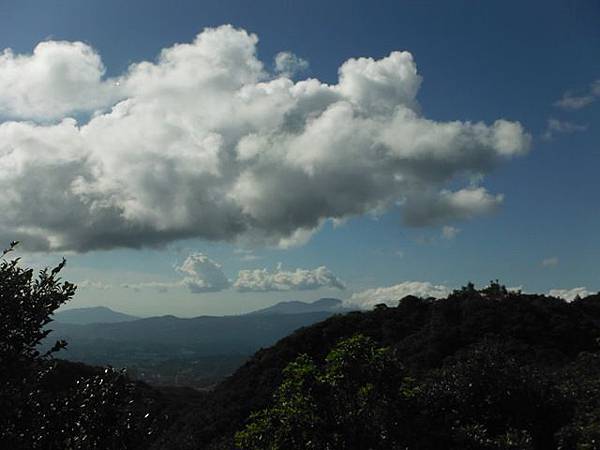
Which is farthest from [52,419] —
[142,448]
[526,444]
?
[526,444]

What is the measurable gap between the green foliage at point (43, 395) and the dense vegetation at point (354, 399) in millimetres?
20

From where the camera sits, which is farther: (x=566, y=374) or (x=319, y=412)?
(x=566, y=374)

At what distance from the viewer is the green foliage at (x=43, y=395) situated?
895cm

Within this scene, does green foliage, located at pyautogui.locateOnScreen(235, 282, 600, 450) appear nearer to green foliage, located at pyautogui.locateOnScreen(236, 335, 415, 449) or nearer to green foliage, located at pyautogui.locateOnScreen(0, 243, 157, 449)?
green foliage, located at pyautogui.locateOnScreen(236, 335, 415, 449)

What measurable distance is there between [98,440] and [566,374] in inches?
1007

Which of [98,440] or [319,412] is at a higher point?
[98,440]

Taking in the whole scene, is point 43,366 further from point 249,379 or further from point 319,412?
point 249,379

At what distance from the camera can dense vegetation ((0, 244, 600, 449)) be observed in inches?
371

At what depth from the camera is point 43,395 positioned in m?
9.80

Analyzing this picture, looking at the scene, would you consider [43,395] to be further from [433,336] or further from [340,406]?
[433,336]

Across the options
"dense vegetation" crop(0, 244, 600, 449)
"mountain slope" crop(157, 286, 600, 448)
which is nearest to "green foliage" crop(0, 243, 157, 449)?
"dense vegetation" crop(0, 244, 600, 449)

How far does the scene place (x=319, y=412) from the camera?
Result: 16.7 metres

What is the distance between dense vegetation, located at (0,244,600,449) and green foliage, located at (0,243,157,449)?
0.02 m

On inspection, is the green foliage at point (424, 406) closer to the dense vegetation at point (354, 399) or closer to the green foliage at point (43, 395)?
the dense vegetation at point (354, 399)
